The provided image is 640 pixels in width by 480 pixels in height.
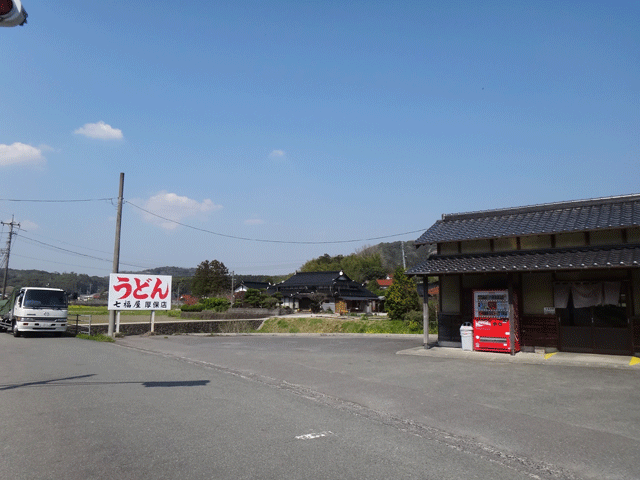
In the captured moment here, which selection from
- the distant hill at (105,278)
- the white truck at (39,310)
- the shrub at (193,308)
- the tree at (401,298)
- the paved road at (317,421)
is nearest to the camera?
the paved road at (317,421)

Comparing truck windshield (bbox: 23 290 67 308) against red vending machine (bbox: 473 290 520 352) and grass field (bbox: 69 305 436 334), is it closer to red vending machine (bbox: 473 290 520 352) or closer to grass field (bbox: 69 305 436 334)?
grass field (bbox: 69 305 436 334)

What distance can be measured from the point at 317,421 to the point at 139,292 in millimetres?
18663

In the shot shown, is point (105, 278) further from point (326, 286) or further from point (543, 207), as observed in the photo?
point (543, 207)

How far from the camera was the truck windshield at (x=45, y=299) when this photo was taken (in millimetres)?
21062

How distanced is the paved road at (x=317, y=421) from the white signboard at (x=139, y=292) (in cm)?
1017

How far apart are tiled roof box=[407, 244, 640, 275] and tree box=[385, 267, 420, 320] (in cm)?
1395

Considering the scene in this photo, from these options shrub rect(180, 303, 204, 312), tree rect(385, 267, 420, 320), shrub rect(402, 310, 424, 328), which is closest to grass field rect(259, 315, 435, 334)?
shrub rect(402, 310, 424, 328)

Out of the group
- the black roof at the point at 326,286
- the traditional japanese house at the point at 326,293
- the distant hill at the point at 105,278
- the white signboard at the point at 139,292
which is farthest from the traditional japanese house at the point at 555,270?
the distant hill at the point at 105,278

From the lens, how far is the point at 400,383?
9.87 m

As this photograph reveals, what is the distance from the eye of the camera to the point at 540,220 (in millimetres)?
15352

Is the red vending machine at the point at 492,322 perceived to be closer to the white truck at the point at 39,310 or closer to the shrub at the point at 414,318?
the shrub at the point at 414,318

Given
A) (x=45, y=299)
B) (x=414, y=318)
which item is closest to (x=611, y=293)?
(x=414, y=318)

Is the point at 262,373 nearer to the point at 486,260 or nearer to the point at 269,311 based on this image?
the point at 486,260

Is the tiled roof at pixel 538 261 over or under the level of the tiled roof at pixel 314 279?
under
